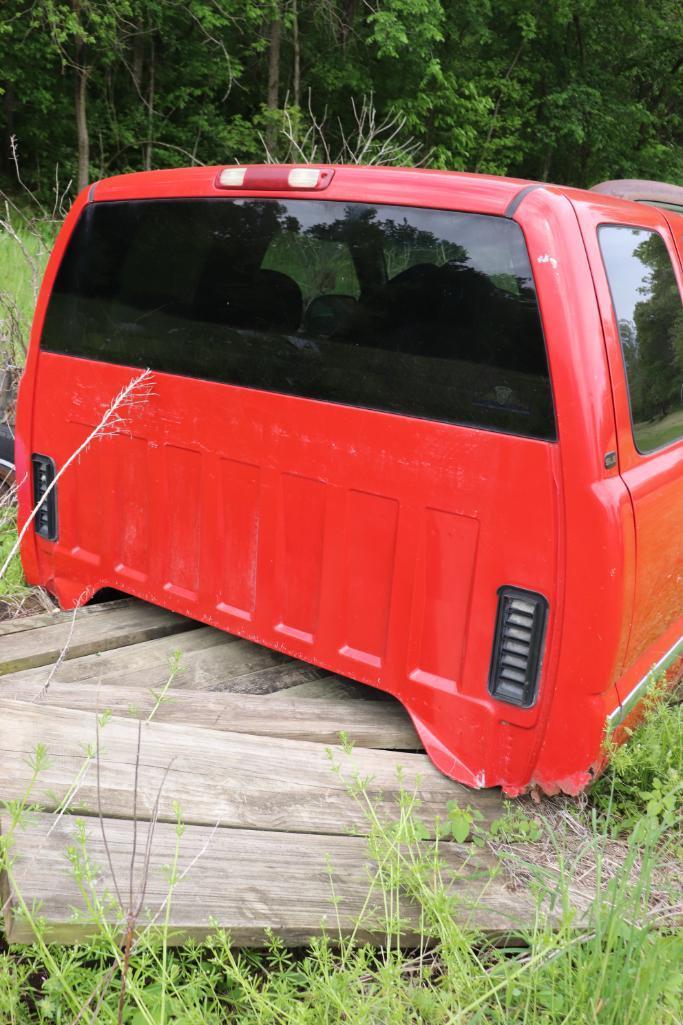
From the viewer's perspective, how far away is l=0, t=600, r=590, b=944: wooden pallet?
6.15ft

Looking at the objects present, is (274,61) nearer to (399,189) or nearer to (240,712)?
(399,189)

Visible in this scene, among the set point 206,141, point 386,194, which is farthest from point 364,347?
point 206,141

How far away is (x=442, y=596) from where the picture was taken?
257cm

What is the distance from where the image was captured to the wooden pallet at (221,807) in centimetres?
187

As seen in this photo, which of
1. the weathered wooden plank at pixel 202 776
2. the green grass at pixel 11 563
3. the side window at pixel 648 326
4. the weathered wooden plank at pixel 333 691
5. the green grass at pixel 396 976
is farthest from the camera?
the green grass at pixel 11 563

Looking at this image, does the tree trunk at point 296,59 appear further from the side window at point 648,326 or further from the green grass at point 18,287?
the side window at point 648,326

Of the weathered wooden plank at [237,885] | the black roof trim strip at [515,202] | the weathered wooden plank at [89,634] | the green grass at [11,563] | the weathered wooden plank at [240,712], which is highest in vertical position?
the black roof trim strip at [515,202]

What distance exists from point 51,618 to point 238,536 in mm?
1063

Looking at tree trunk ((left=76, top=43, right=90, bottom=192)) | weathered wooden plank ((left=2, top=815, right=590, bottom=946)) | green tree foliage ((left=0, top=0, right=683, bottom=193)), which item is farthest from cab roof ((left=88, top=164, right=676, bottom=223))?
tree trunk ((left=76, top=43, right=90, bottom=192))

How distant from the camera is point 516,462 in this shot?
93.1 inches

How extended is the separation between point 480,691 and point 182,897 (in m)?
1.03

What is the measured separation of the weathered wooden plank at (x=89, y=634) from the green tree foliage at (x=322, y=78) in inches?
461

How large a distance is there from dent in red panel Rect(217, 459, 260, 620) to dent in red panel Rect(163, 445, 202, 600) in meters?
0.13

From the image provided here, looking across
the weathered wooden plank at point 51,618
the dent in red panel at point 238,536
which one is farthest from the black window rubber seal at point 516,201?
the weathered wooden plank at point 51,618
